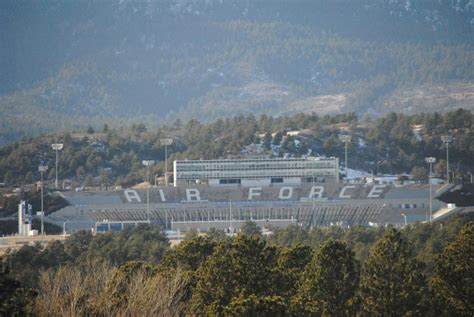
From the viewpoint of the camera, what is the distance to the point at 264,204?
154875 millimetres

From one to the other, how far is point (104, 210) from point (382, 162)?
40441 millimetres

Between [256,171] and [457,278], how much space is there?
9697cm

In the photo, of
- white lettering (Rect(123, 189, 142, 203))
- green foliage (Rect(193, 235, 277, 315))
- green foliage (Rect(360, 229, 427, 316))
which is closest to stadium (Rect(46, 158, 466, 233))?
white lettering (Rect(123, 189, 142, 203))

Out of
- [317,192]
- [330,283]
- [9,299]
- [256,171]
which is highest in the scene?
[256,171]

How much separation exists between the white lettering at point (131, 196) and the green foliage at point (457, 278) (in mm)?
85921

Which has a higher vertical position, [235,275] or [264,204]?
[235,275]

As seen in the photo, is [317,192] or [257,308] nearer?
[257,308]

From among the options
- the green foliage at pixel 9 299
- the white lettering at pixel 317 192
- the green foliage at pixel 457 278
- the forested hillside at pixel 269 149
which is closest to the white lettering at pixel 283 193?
the white lettering at pixel 317 192

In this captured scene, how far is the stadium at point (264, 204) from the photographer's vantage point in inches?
5778

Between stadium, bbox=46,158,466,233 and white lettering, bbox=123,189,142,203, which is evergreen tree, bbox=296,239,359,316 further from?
white lettering, bbox=123,189,142,203

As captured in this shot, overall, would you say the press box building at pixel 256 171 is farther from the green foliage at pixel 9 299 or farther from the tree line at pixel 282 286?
the green foliage at pixel 9 299

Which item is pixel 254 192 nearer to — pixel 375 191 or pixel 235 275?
pixel 375 191

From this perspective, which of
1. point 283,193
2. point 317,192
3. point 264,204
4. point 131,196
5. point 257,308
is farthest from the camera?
point 283,193

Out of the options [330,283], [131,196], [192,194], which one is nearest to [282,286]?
[330,283]
